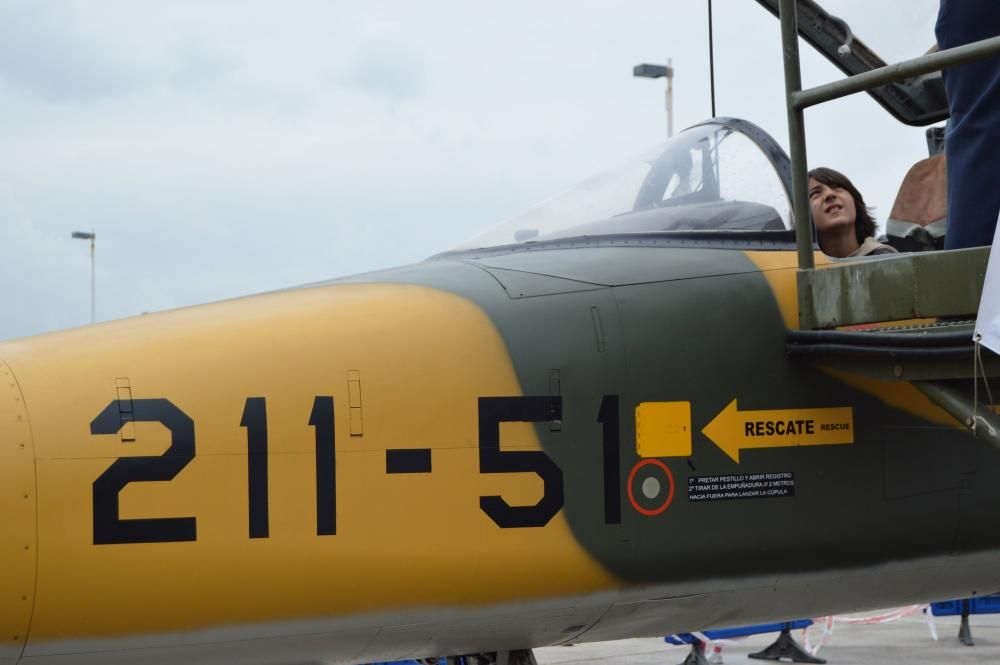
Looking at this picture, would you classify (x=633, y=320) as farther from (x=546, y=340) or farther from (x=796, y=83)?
(x=796, y=83)

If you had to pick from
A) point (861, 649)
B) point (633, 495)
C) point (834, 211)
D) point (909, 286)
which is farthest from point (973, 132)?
point (861, 649)

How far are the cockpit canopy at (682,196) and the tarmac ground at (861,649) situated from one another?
23.5 feet

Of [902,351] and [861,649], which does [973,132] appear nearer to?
[902,351]

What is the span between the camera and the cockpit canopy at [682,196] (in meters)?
4.80

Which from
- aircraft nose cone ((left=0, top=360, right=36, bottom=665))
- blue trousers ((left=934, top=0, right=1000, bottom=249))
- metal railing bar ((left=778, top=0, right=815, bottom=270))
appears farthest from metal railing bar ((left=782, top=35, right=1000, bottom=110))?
aircraft nose cone ((left=0, top=360, right=36, bottom=665))

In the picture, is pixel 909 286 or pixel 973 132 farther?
pixel 973 132

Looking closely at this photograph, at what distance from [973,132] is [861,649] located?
8.92 meters

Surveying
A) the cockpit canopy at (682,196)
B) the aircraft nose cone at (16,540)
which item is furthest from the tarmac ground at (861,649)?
the aircraft nose cone at (16,540)

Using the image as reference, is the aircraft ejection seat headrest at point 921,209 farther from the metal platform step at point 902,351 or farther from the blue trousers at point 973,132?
the metal platform step at point 902,351

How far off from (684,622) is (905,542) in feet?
3.00

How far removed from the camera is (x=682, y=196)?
195 inches

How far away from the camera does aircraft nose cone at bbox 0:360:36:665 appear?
327cm

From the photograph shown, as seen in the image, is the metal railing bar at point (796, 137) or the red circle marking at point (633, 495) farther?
the metal railing bar at point (796, 137)

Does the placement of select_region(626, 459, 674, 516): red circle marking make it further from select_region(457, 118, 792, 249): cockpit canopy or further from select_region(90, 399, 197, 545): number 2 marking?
select_region(90, 399, 197, 545): number 2 marking
